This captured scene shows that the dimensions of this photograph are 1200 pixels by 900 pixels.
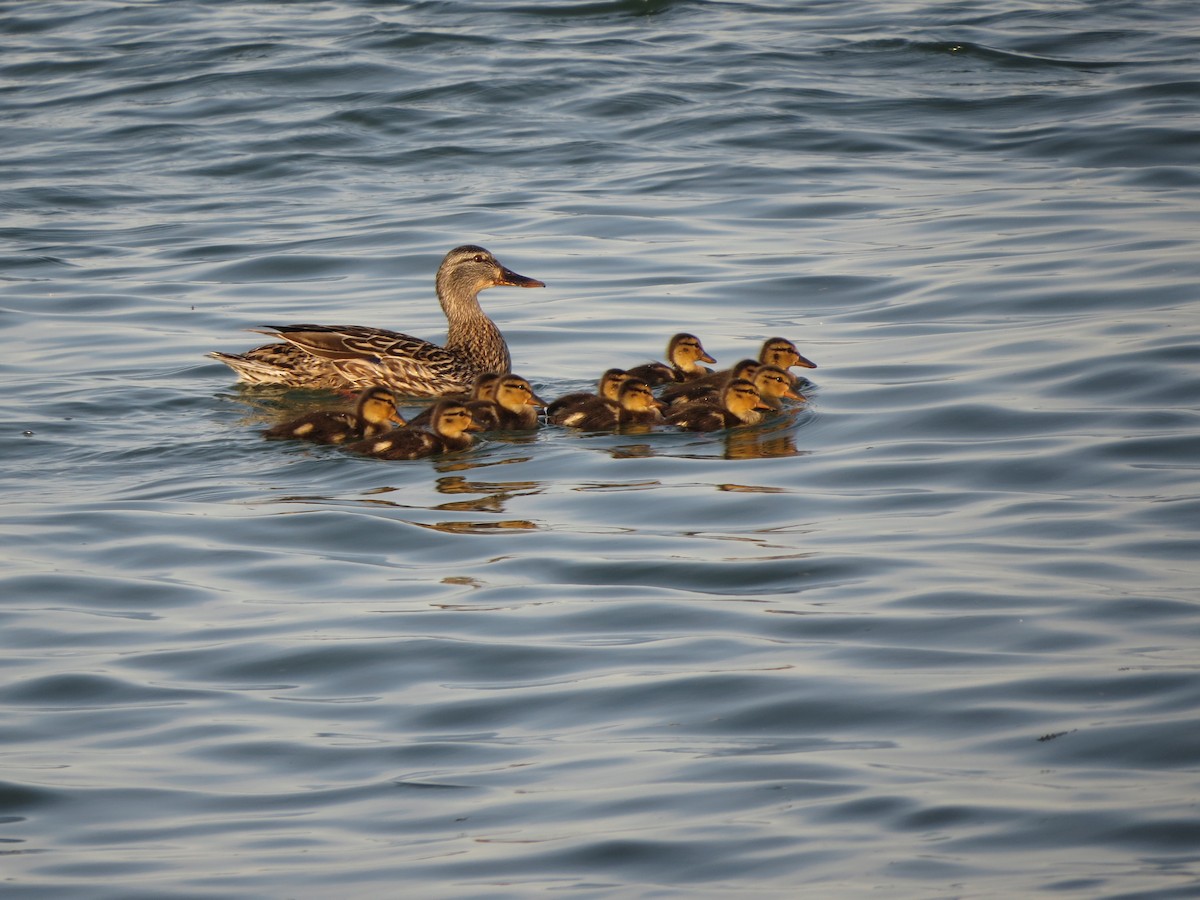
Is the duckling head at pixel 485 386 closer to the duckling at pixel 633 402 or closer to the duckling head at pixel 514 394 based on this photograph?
→ the duckling head at pixel 514 394

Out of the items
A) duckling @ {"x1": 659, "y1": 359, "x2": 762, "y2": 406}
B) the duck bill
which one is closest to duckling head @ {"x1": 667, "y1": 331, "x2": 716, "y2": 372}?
duckling @ {"x1": 659, "y1": 359, "x2": 762, "y2": 406}

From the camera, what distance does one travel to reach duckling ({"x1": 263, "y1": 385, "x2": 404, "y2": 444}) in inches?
328

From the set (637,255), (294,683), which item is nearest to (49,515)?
(294,683)

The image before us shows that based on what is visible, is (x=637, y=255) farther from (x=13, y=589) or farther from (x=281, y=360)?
(x=13, y=589)

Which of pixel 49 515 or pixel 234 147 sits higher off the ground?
pixel 234 147

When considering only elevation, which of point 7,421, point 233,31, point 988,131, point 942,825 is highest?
point 233,31

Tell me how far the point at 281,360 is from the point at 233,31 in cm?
1172

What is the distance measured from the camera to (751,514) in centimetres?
721

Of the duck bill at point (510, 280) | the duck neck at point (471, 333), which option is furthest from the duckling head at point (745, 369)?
the duck bill at point (510, 280)

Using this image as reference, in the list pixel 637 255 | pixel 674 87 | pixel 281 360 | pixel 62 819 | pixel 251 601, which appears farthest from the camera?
pixel 674 87

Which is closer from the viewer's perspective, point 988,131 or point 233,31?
point 988,131

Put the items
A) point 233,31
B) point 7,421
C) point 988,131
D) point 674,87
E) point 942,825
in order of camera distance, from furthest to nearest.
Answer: point 233,31
point 674,87
point 988,131
point 7,421
point 942,825

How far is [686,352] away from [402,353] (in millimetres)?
1414

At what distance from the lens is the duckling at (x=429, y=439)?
8148mm
